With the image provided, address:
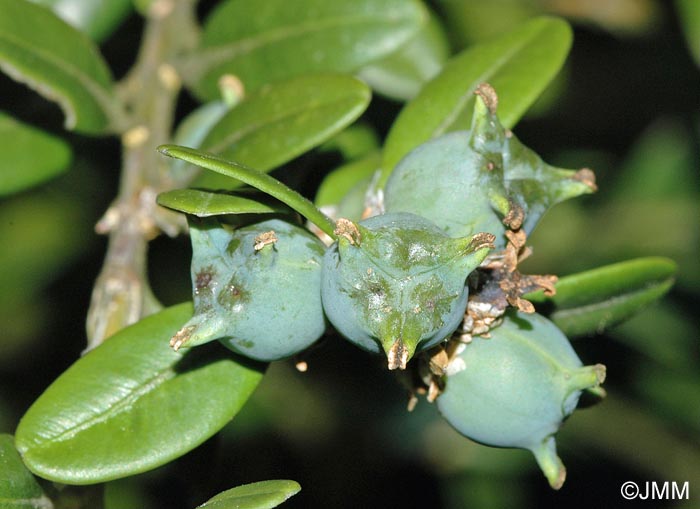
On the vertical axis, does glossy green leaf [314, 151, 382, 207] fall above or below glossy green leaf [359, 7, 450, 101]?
above

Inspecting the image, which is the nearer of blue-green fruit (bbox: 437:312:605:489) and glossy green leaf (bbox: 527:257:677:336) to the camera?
blue-green fruit (bbox: 437:312:605:489)

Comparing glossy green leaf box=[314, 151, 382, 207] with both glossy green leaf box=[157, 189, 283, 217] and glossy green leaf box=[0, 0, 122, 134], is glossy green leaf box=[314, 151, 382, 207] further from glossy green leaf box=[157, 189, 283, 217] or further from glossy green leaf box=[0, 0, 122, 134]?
glossy green leaf box=[0, 0, 122, 134]

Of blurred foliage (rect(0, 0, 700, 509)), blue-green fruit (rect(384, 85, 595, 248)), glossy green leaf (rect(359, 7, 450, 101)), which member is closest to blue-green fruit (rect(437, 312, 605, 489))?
blue-green fruit (rect(384, 85, 595, 248))

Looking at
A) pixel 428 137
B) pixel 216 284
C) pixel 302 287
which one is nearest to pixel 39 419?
pixel 216 284

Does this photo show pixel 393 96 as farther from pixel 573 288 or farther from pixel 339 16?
pixel 573 288

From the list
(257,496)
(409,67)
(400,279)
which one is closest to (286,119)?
(400,279)

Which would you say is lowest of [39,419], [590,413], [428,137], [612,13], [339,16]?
[590,413]
